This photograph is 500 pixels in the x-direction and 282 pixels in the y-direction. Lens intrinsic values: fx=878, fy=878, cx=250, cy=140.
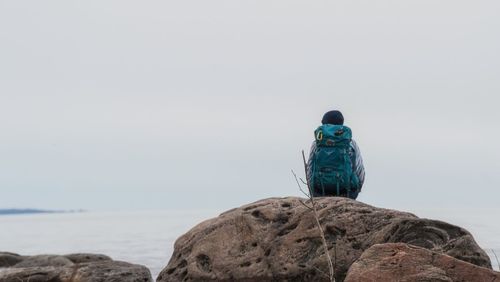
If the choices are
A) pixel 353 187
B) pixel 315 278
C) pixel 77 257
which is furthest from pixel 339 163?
pixel 77 257

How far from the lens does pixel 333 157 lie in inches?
522

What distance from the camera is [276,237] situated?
1227 centimetres

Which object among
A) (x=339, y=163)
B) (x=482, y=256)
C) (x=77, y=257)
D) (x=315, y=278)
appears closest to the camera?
(x=482, y=256)

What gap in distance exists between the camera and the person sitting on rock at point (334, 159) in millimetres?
13258

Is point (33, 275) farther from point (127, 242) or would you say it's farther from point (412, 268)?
point (127, 242)

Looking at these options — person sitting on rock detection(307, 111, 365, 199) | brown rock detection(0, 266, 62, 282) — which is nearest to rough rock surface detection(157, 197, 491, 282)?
person sitting on rock detection(307, 111, 365, 199)

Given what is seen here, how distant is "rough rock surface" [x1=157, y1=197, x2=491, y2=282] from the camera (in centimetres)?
1125

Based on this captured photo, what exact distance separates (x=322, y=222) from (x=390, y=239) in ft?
3.50

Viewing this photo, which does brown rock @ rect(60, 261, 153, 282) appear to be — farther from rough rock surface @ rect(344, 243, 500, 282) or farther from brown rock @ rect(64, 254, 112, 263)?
rough rock surface @ rect(344, 243, 500, 282)

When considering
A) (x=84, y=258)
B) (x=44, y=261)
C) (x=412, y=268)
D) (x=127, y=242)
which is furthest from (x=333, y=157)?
(x=127, y=242)

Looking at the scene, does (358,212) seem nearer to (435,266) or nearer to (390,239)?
(390,239)

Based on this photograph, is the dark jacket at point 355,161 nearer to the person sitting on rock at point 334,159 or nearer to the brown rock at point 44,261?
the person sitting on rock at point 334,159

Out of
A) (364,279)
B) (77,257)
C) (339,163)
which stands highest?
(339,163)

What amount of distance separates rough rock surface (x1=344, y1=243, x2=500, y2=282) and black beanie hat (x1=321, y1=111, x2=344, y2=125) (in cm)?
485
